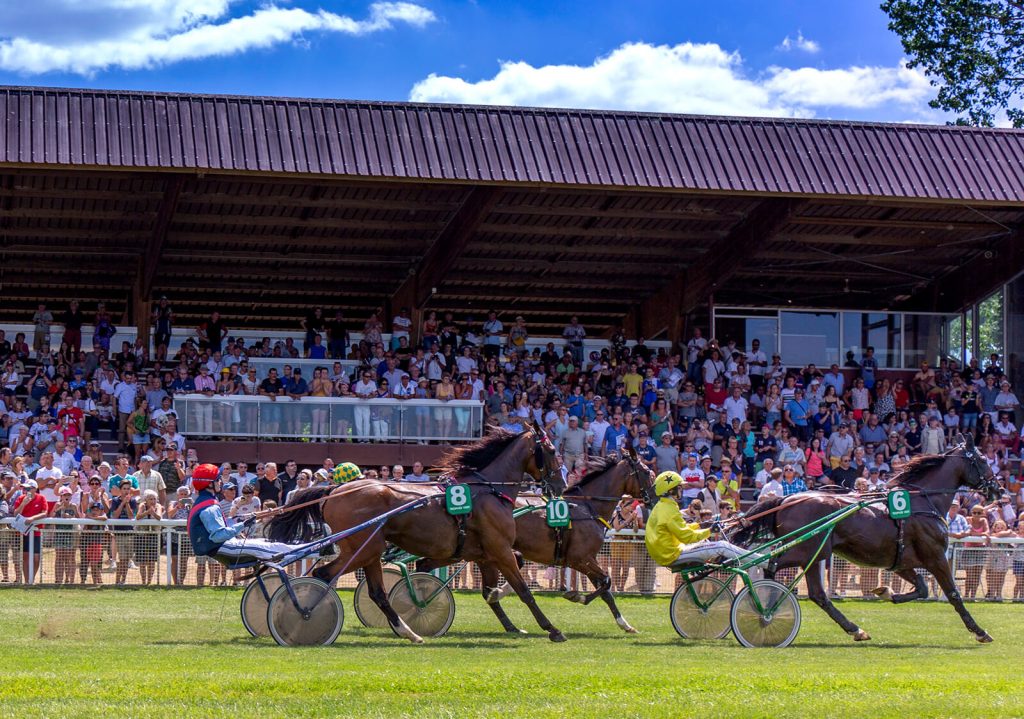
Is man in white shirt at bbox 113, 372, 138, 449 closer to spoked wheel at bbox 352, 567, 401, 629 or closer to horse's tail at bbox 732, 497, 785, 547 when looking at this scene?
spoked wheel at bbox 352, 567, 401, 629

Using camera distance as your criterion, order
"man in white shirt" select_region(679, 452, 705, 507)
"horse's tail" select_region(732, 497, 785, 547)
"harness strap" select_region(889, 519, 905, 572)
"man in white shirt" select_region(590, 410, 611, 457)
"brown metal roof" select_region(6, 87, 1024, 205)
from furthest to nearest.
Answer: "man in white shirt" select_region(590, 410, 611, 457), "brown metal roof" select_region(6, 87, 1024, 205), "man in white shirt" select_region(679, 452, 705, 507), "horse's tail" select_region(732, 497, 785, 547), "harness strap" select_region(889, 519, 905, 572)

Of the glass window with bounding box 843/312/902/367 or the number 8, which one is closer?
the number 8

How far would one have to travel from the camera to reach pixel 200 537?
12688 mm

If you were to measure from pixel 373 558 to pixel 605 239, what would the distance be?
1678cm

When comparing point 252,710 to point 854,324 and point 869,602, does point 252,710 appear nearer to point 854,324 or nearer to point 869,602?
point 869,602

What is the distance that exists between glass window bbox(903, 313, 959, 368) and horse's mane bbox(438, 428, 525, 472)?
61.6 feet

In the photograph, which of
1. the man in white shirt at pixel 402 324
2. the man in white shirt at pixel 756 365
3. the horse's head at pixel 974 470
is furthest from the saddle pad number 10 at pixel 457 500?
the man in white shirt at pixel 756 365

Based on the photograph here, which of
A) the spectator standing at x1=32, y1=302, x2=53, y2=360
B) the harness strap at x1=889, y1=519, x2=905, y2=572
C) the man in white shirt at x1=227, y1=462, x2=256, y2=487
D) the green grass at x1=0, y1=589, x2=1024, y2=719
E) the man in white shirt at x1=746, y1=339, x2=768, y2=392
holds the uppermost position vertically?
the spectator standing at x1=32, y1=302, x2=53, y2=360

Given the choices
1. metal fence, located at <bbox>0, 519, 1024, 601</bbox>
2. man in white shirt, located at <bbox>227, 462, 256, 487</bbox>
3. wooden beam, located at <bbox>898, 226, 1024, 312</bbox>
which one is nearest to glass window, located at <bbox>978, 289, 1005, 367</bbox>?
wooden beam, located at <bbox>898, 226, 1024, 312</bbox>

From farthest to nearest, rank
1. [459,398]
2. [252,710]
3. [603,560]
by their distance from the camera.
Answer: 1. [459,398]
2. [603,560]
3. [252,710]

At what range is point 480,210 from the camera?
85.2 ft

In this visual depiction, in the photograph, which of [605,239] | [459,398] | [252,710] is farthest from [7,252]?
[252,710]

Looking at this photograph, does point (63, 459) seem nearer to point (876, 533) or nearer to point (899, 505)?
point (876, 533)

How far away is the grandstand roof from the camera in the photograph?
2448 centimetres
